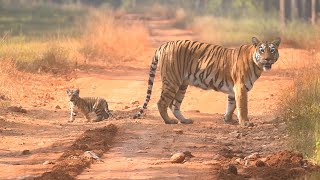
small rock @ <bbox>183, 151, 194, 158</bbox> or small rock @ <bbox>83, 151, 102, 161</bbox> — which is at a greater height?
small rock @ <bbox>83, 151, 102, 161</bbox>

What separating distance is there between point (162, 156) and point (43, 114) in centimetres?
534

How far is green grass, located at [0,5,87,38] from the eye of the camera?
129ft

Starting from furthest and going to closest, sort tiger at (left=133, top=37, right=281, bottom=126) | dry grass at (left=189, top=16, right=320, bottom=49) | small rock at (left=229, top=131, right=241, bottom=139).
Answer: dry grass at (left=189, top=16, right=320, bottom=49)
tiger at (left=133, top=37, right=281, bottom=126)
small rock at (left=229, top=131, right=241, bottom=139)

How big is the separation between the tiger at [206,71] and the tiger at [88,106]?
0.84 meters

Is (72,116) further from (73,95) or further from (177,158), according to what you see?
(177,158)

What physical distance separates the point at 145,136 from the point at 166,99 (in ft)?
5.95

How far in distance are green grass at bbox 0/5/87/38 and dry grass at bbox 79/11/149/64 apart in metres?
1.87

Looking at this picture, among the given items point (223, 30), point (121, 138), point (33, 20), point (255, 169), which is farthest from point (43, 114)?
point (33, 20)

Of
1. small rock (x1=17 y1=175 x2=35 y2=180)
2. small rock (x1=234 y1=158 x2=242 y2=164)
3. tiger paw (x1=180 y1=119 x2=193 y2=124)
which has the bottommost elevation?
tiger paw (x1=180 y1=119 x2=193 y2=124)

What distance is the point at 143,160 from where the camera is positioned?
10.8m

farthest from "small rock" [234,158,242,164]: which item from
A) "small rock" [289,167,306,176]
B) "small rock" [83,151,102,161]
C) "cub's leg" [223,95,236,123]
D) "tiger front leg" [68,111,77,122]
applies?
"tiger front leg" [68,111,77,122]

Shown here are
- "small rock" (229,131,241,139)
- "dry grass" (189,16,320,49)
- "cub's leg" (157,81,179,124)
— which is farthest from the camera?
"dry grass" (189,16,320,49)

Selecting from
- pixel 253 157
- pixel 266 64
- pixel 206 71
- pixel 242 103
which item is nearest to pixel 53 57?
pixel 206 71

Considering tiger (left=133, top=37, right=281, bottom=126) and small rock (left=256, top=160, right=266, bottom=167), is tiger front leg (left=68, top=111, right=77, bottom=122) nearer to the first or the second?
tiger (left=133, top=37, right=281, bottom=126)
